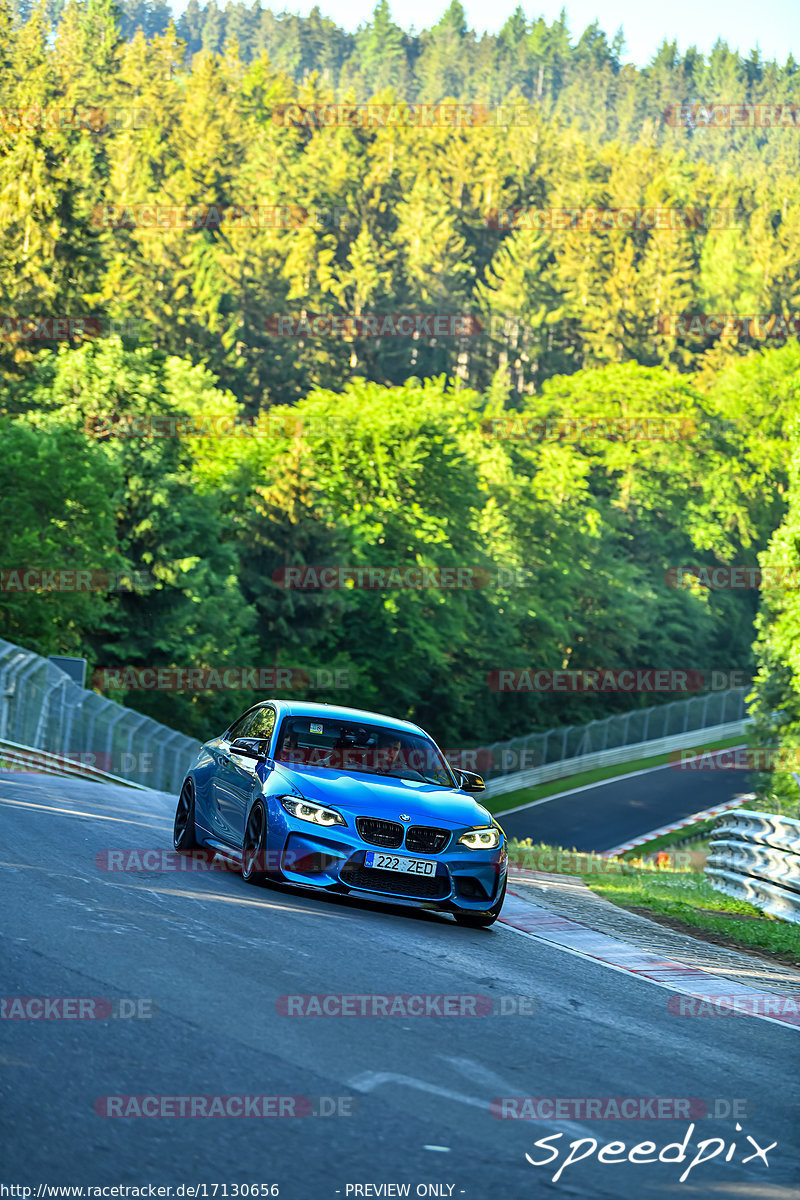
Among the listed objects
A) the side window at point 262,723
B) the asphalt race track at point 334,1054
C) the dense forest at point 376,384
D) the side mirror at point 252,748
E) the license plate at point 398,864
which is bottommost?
the asphalt race track at point 334,1054

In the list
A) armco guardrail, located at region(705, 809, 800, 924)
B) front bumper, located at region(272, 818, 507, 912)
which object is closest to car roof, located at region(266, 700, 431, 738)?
front bumper, located at region(272, 818, 507, 912)

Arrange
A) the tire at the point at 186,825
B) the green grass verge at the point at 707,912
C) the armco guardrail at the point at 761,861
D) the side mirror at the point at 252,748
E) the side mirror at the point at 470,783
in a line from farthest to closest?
the armco guardrail at the point at 761,861 < the tire at the point at 186,825 < the green grass verge at the point at 707,912 < the side mirror at the point at 470,783 < the side mirror at the point at 252,748

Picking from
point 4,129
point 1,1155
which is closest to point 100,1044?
point 1,1155

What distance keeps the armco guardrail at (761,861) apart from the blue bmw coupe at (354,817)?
4123mm

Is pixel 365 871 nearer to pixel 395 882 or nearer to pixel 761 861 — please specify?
pixel 395 882

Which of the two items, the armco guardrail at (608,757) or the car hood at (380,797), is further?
the armco guardrail at (608,757)

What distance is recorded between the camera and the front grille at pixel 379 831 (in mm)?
11195

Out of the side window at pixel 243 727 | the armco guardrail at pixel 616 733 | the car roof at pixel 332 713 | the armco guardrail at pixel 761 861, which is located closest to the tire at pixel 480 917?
the car roof at pixel 332 713

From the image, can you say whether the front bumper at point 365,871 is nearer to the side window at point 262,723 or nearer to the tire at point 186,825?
the side window at point 262,723

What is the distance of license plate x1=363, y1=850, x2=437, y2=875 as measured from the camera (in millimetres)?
11180

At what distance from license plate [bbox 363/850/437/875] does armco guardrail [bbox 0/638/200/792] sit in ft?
51.8

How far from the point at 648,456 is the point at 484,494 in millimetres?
22059

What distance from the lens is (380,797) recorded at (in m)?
11.4

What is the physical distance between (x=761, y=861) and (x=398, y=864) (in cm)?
636
